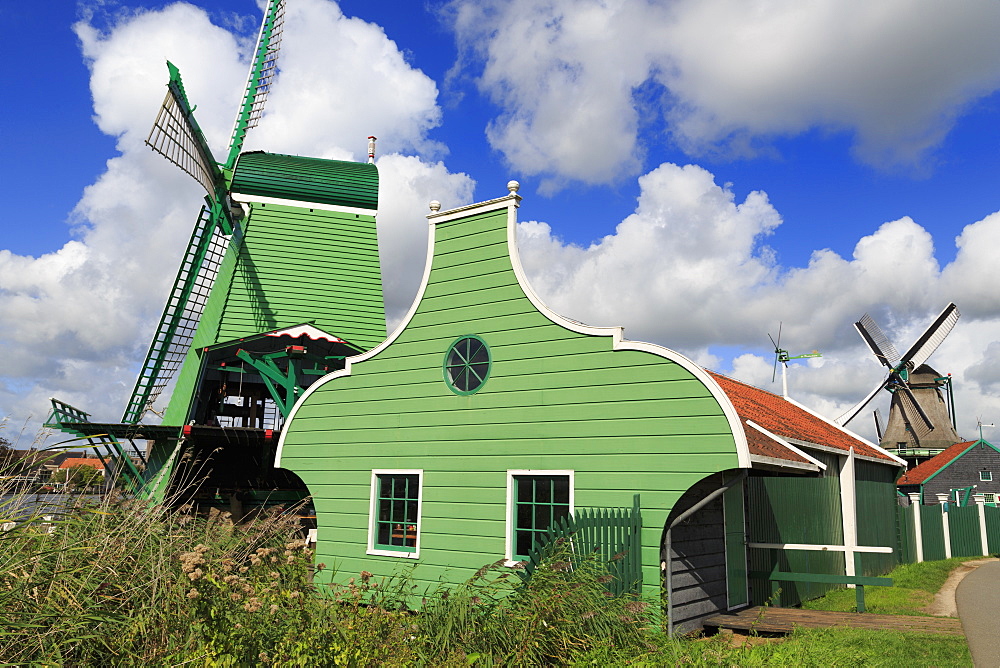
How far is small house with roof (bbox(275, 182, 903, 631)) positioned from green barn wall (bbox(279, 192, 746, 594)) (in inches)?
0.8

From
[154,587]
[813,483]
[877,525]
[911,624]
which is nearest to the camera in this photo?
[154,587]

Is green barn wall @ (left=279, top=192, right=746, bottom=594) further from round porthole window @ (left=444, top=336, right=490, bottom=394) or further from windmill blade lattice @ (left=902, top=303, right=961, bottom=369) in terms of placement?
windmill blade lattice @ (left=902, top=303, right=961, bottom=369)

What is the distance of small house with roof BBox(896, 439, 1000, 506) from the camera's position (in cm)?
3569

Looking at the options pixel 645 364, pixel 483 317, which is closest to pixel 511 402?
pixel 483 317

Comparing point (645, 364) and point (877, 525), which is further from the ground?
point (645, 364)

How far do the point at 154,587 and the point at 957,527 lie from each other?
25.4m

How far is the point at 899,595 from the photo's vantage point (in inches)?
526

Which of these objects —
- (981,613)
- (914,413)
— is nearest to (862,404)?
(914,413)

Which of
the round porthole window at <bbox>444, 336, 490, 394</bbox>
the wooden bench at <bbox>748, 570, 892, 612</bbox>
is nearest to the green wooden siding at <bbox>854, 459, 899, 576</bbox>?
the wooden bench at <bbox>748, 570, 892, 612</bbox>

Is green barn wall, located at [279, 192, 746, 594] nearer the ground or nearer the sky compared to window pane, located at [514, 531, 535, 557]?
nearer the sky

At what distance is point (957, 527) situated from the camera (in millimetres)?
23312

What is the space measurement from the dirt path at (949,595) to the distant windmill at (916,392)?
27.4m

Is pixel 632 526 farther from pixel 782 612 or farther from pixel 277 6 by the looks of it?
pixel 277 6

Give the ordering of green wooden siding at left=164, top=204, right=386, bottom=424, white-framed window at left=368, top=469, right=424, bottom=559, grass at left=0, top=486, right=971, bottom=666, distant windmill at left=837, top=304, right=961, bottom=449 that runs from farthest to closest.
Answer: distant windmill at left=837, top=304, right=961, bottom=449 → green wooden siding at left=164, top=204, right=386, bottom=424 → white-framed window at left=368, top=469, right=424, bottom=559 → grass at left=0, top=486, right=971, bottom=666
